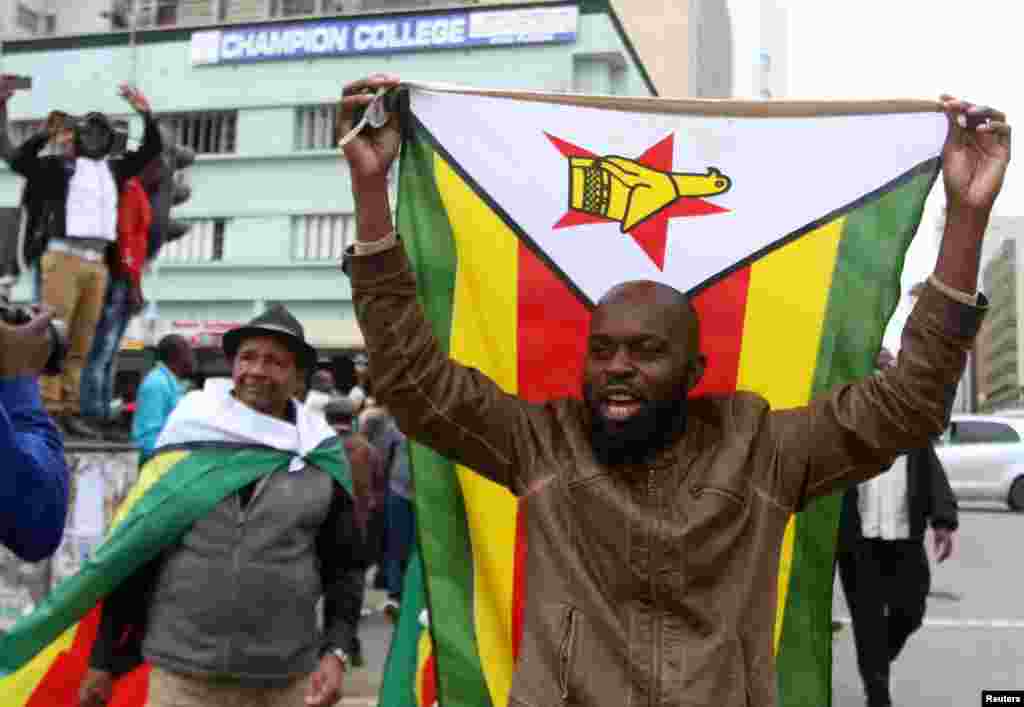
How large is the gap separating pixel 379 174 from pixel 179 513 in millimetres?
1559

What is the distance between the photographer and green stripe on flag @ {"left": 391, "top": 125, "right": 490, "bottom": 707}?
9.10 feet

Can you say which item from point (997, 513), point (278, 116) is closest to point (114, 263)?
point (997, 513)

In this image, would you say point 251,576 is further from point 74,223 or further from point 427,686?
point 74,223

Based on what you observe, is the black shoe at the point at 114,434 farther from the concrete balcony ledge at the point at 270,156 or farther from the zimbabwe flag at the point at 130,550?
the concrete balcony ledge at the point at 270,156

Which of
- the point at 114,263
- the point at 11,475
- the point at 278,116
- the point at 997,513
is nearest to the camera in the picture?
the point at 11,475

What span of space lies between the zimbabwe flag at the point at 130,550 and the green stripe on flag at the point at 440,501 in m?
0.94

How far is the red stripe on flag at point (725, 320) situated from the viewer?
2984mm

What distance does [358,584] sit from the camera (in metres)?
3.77

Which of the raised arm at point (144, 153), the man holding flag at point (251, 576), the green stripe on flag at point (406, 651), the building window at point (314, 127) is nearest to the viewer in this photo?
the green stripe on flag at point (406, 651)

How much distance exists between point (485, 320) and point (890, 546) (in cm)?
410

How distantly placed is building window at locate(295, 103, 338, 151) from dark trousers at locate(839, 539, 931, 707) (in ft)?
83.0

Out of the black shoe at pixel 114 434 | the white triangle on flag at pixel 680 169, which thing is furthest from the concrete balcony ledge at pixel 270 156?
the white triangle on flag at pixel 680 169

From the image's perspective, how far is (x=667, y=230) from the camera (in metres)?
2.99

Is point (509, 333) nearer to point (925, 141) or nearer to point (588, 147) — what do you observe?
point (588, 147)
